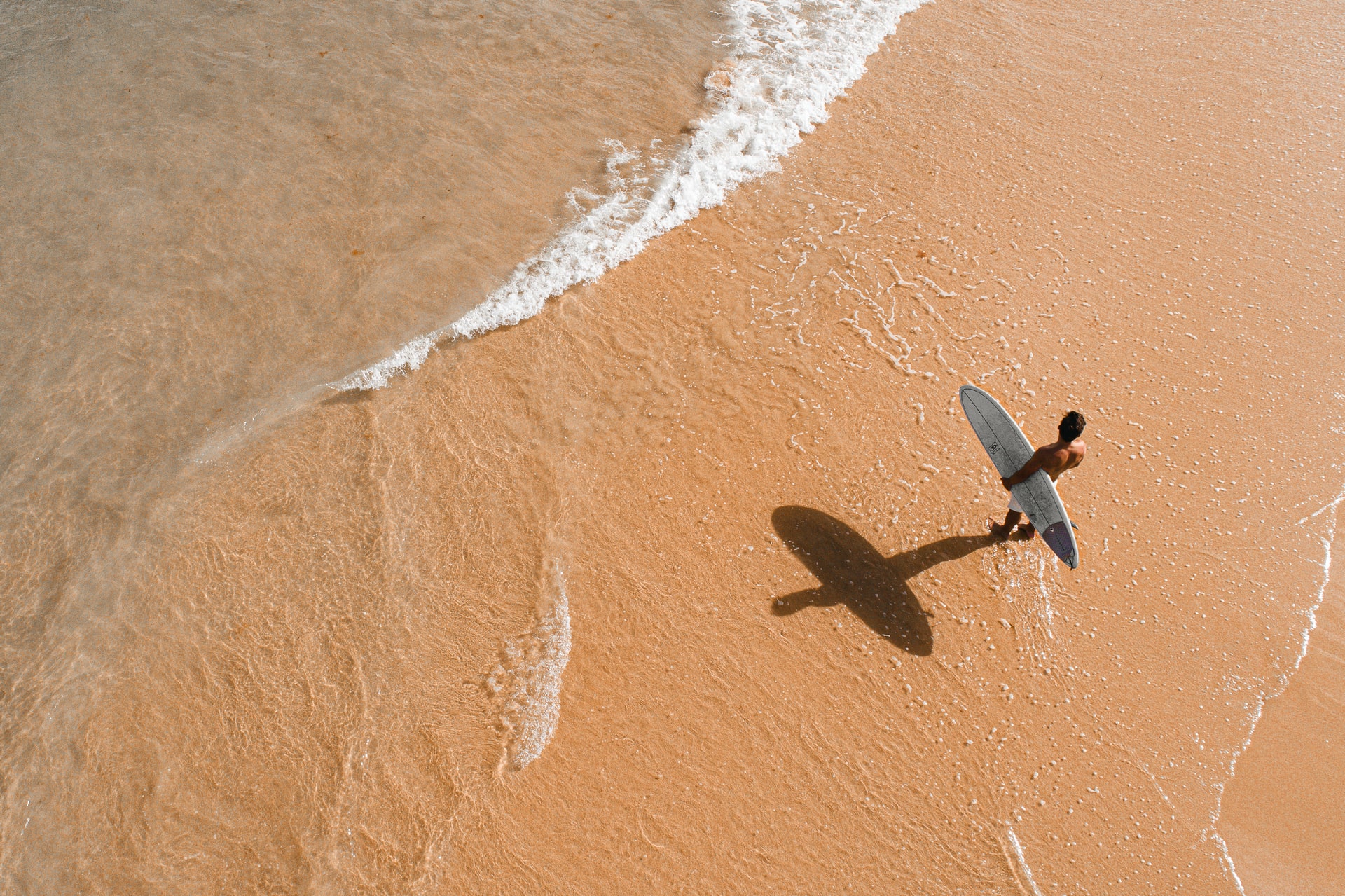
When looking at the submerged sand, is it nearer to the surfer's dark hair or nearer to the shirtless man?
the shirtless man

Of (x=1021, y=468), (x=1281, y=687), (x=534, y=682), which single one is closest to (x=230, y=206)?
(x=534, y=682)

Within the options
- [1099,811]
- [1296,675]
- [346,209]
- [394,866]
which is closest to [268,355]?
[346,209]

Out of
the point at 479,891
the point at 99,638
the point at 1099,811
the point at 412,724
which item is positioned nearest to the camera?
the point at 479,891

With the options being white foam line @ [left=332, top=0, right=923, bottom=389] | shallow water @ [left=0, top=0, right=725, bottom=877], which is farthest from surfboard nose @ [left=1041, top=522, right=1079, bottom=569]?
shallow water @ [left=0, top=0, right=725, bottom=877]

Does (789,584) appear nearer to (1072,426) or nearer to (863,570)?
(863,570)

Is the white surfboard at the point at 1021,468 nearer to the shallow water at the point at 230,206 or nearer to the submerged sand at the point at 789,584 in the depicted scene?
the submerged sand at the point at 789,584

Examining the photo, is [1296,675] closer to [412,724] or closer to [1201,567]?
[1201,567]
